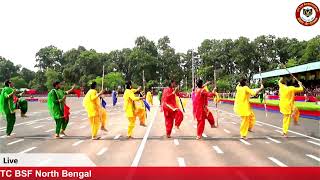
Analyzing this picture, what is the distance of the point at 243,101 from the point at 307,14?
21.3 feet

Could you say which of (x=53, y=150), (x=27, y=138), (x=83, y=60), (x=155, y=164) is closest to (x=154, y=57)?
(x=27, y=138)

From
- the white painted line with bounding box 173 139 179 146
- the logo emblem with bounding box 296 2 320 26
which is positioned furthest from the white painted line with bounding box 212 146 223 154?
the logo emblem with bounding box 296 2 320 26

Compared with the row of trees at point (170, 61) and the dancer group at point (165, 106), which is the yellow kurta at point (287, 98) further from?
the row of trees at point (170, 61)

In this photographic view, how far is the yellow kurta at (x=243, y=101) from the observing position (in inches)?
571

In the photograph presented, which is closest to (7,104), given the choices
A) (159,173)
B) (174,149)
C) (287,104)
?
(174,149)

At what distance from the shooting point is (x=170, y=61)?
68.1ft

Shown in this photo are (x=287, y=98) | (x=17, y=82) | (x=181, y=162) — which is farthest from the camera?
(x=17, y=82)

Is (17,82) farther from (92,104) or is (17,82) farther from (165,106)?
(165,106)

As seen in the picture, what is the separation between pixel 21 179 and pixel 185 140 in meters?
7.85

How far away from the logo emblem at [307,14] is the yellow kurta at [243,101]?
6.08 meters

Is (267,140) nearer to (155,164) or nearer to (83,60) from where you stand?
(155,164)

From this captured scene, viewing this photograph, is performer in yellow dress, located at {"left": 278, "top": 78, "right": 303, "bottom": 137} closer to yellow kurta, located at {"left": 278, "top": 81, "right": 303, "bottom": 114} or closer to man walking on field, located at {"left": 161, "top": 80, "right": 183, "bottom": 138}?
yellow kurta, located at {"left": 278, "top": 81, "right": 303, "bottom": 114}

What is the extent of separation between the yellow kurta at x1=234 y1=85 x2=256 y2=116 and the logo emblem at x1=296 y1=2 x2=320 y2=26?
608cm

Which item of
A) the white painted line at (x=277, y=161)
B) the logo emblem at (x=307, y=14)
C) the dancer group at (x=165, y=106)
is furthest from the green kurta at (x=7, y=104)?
the logo emblem at (x=307, y=14)
